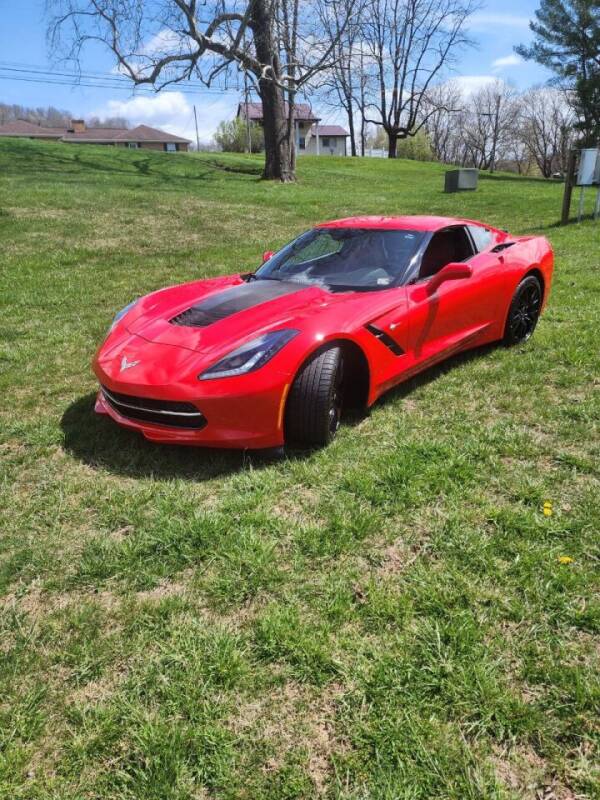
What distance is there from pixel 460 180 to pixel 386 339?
16538 mm

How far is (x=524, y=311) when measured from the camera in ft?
15.6

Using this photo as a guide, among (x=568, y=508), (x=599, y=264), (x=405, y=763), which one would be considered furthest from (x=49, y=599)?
(x=599, y=264)

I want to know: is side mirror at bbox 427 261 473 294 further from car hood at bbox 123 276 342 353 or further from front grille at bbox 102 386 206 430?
front grille at bbox 102 386 206 430

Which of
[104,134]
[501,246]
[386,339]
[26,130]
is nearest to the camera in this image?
[386,339]

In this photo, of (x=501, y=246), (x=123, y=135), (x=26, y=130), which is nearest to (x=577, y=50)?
(x=501, y=246)

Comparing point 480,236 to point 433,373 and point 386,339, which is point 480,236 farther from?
point 386,339

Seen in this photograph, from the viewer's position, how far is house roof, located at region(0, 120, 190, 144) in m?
70.6

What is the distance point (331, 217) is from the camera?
40.3 ft

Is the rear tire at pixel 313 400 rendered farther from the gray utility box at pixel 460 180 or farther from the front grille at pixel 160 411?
the gray utility box at pixel 460 180

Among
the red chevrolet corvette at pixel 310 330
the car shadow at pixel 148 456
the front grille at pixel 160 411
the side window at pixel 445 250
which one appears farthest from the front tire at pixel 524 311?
the front grille at pixel 160 411

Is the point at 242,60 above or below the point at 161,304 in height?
above

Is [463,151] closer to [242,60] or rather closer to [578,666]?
[242,60]

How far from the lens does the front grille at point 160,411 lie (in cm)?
281

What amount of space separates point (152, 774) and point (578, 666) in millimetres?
1351
